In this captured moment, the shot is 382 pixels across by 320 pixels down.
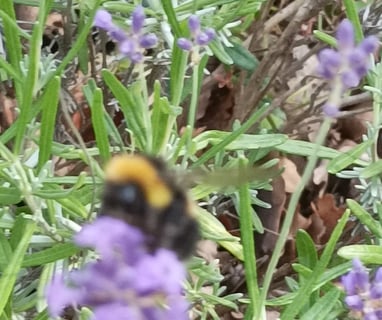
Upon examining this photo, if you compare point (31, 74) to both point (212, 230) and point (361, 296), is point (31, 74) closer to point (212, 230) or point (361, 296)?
point (212, 230)

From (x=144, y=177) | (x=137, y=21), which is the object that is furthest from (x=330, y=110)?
(x=137, y=21)

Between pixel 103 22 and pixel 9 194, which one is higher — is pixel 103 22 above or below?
above

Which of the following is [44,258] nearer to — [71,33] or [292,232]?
[71,33]

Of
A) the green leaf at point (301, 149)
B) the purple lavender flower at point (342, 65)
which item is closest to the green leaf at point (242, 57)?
the green leaf at point (301, 149)

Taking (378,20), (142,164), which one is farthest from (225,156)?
(142,164)

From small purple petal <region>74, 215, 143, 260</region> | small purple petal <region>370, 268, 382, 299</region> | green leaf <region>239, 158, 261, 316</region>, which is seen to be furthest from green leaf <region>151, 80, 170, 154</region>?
small purple petal <region>74, 215, 143, 260</region>
